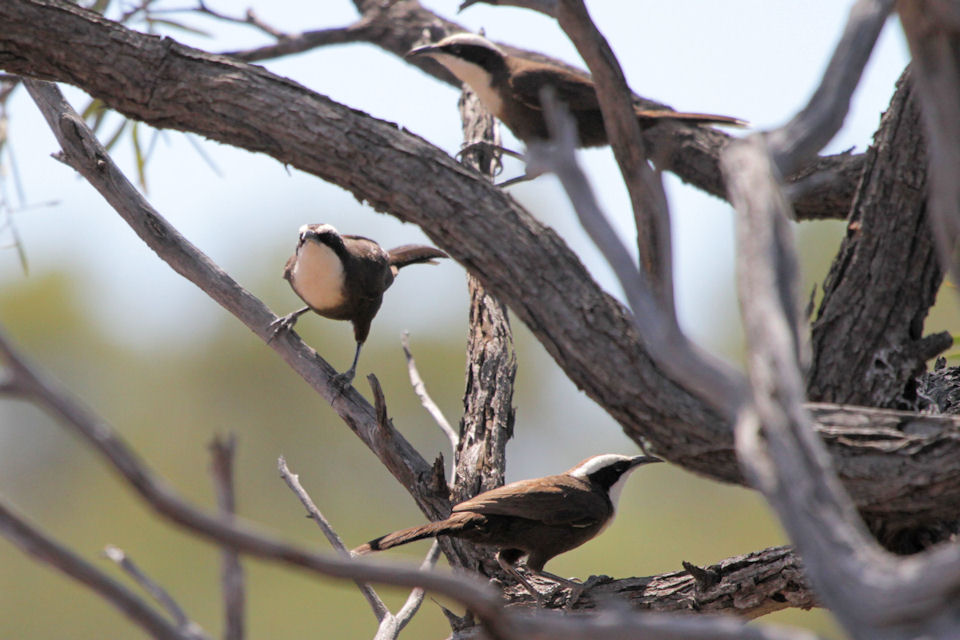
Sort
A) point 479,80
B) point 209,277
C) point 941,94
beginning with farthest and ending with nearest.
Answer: point 479,80 < point 209,277 < point 941,94

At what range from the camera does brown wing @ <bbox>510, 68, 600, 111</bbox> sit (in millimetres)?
4820

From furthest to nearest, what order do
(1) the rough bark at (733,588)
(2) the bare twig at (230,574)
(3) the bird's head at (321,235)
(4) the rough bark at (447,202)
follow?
(3) the bird's head at (321,235), (1) the rough bark at (733,588), (4) the rough bark at (447,202), (2) the bare twig at (230,574)

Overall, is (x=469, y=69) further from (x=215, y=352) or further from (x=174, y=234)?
(x=215, y=352)

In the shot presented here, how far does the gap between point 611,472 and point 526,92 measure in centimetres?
220

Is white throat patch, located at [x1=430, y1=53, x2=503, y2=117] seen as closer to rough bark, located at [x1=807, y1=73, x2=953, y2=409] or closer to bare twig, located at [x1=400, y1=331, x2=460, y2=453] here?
bare twig, located at [x1=400, y1=331, x2=460, y2=453]

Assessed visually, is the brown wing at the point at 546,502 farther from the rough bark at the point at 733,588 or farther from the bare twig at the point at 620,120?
the bare twig at the point at 620,120

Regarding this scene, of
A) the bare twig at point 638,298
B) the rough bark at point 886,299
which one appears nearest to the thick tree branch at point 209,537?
the bare twig at point 638,298

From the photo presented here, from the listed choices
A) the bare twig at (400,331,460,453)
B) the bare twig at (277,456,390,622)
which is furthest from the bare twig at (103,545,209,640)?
the bare twig at (400,331,460,453)

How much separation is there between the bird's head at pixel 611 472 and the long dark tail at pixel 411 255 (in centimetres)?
160

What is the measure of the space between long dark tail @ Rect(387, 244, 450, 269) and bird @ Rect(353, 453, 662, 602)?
5.33 feet

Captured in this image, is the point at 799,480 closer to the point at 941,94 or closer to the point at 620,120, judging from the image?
the point at 941,94

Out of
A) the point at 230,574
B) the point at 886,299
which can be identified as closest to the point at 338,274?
the point at 886,299

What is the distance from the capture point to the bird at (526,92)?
15.8ft

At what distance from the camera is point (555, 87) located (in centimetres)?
494
